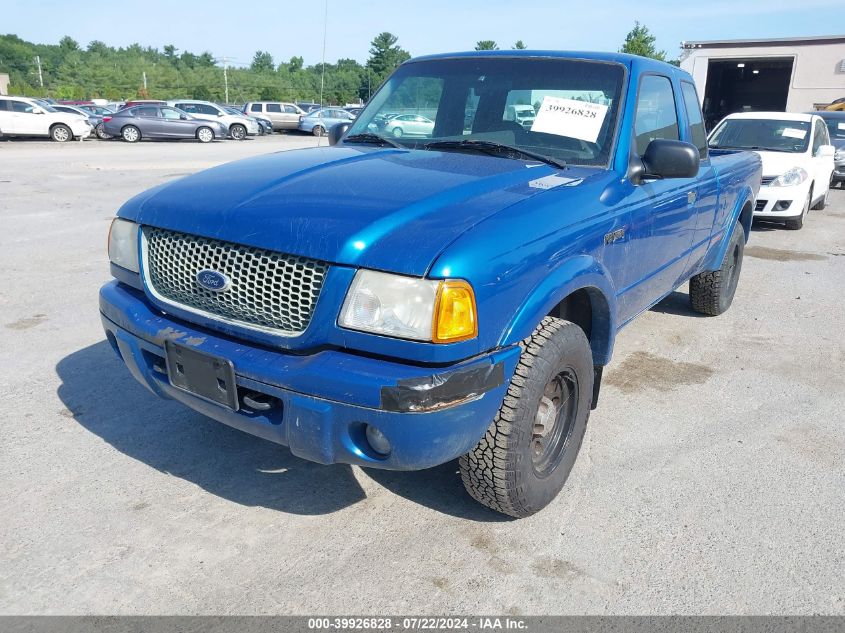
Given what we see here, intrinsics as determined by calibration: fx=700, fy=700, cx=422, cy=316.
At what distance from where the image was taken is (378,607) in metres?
2.37

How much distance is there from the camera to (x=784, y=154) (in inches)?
400

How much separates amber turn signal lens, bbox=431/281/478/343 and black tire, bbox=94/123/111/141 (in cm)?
2709

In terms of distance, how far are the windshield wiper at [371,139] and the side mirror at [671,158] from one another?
124 centimetres

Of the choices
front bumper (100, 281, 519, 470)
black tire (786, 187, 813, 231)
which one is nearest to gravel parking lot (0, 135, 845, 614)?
front bumper (100, 281, 519, 470)

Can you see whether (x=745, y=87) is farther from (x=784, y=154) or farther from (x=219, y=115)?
(x=784, y=154)

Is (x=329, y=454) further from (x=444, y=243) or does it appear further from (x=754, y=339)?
(x=754, y=339)

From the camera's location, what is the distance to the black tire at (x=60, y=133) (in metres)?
24.5

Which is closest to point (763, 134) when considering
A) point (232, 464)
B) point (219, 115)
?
point (232, 464)

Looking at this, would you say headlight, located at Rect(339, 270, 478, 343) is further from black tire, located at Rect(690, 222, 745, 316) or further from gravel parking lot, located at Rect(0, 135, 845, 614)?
black tire, located at Rect(690, 222, 745, 316)

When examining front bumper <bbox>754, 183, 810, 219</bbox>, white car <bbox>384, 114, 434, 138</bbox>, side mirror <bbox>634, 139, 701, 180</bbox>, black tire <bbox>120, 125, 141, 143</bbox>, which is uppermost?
white car <bbox>384, 114, 434, 138</bbox>

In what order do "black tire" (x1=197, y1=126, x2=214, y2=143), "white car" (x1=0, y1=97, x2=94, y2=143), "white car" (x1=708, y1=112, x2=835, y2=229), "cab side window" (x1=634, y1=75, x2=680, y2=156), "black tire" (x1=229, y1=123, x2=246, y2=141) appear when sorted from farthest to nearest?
"black tire" (x1=229, y1=123, x2=246, y2=141) < "black tire" (x1=197, y1=126, x2=214, y2=143) < "white car" (x1=0, y1=97, x2=94, y2=143) < "white car" (x1=708, y1=112, x2=835, y2=229) < "cab side window" (x1=634, y1=75, x2=680, y2=156)

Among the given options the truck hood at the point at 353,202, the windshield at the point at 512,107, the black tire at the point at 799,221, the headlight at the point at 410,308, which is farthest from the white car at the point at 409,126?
the black tire at the point at 799,221

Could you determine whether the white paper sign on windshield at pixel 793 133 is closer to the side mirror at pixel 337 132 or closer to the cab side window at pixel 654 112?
the cab side window at pixel 654 112

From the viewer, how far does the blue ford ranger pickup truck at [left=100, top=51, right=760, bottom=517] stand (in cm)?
225
